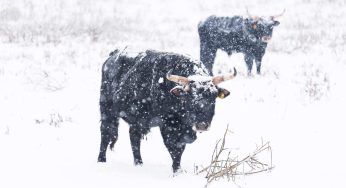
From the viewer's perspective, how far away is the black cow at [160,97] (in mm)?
5152

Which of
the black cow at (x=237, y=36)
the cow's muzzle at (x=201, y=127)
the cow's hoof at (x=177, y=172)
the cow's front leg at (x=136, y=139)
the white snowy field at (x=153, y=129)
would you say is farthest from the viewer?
the black cow at (x=237, y=36)

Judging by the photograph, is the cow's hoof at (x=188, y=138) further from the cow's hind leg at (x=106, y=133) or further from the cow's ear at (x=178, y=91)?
the cow's hind leg at (x=106, y=133)

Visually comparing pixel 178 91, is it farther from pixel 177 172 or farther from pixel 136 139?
pixel 136 139

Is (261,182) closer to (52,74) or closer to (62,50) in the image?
(52,74)

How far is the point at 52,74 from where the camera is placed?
36.2 feet

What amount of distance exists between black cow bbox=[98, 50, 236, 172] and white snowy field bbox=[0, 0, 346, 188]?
0.33m

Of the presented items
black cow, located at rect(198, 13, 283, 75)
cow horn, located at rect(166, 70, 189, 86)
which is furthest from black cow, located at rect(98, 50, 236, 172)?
black cow, located at rect(198, 13, 283, 75)

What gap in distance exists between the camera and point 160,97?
5.54m

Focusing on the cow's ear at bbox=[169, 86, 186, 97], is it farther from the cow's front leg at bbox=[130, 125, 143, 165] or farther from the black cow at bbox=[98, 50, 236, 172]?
the cow's front leg at bbox=[130, 125, 143, 165]

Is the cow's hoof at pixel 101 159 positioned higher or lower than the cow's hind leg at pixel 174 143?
lower

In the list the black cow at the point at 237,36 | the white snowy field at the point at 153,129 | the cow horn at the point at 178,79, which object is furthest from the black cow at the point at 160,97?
the black cow at the point at 237,36

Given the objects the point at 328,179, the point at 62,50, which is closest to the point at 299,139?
the point at 328,179

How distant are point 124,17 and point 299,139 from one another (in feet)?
48.2

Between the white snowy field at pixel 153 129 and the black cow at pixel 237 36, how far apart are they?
1.55 feet
